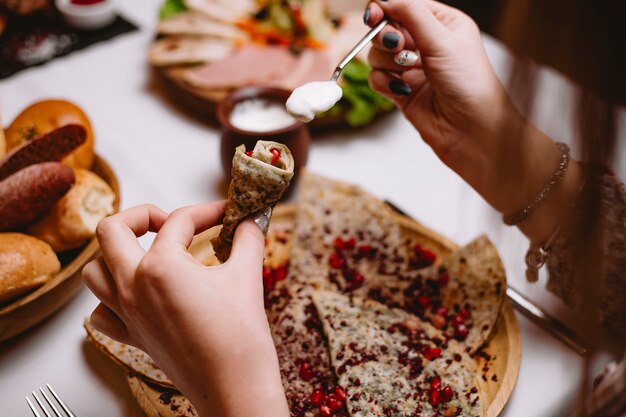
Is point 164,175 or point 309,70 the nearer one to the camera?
point 164,175

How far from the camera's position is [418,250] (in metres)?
1.73

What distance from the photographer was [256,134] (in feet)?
5.77

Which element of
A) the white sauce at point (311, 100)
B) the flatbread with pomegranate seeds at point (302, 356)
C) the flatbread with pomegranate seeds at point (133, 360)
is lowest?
the flatbread with pomegranate seeds at point (133, 360)

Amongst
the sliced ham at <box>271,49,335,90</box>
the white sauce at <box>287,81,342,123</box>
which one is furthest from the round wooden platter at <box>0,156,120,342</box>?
the sliced ham at <box>271,49,335,90</box>

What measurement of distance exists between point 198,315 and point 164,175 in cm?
119

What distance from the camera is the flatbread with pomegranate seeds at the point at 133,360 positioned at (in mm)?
1334

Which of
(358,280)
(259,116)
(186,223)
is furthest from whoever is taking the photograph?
(259,116)

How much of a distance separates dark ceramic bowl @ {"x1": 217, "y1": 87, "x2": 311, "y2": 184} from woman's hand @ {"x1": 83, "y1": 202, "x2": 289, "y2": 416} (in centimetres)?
69

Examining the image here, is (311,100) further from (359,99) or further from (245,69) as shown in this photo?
(245,69)

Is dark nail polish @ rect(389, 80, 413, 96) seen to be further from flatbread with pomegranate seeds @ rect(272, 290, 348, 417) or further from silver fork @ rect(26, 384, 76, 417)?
silver fork @ rect(26, 384, 76, 417)

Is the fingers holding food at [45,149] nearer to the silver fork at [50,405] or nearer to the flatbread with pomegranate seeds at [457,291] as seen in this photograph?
the silver fork at [50,405]

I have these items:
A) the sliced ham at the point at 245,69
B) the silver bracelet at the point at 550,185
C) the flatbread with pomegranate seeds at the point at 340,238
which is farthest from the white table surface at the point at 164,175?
the flatbread with pomegranate seeds at the point at 340,238

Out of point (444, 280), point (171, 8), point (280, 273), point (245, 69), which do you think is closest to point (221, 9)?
point (171, 8)

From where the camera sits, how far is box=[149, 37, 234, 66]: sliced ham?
94.3 inches
